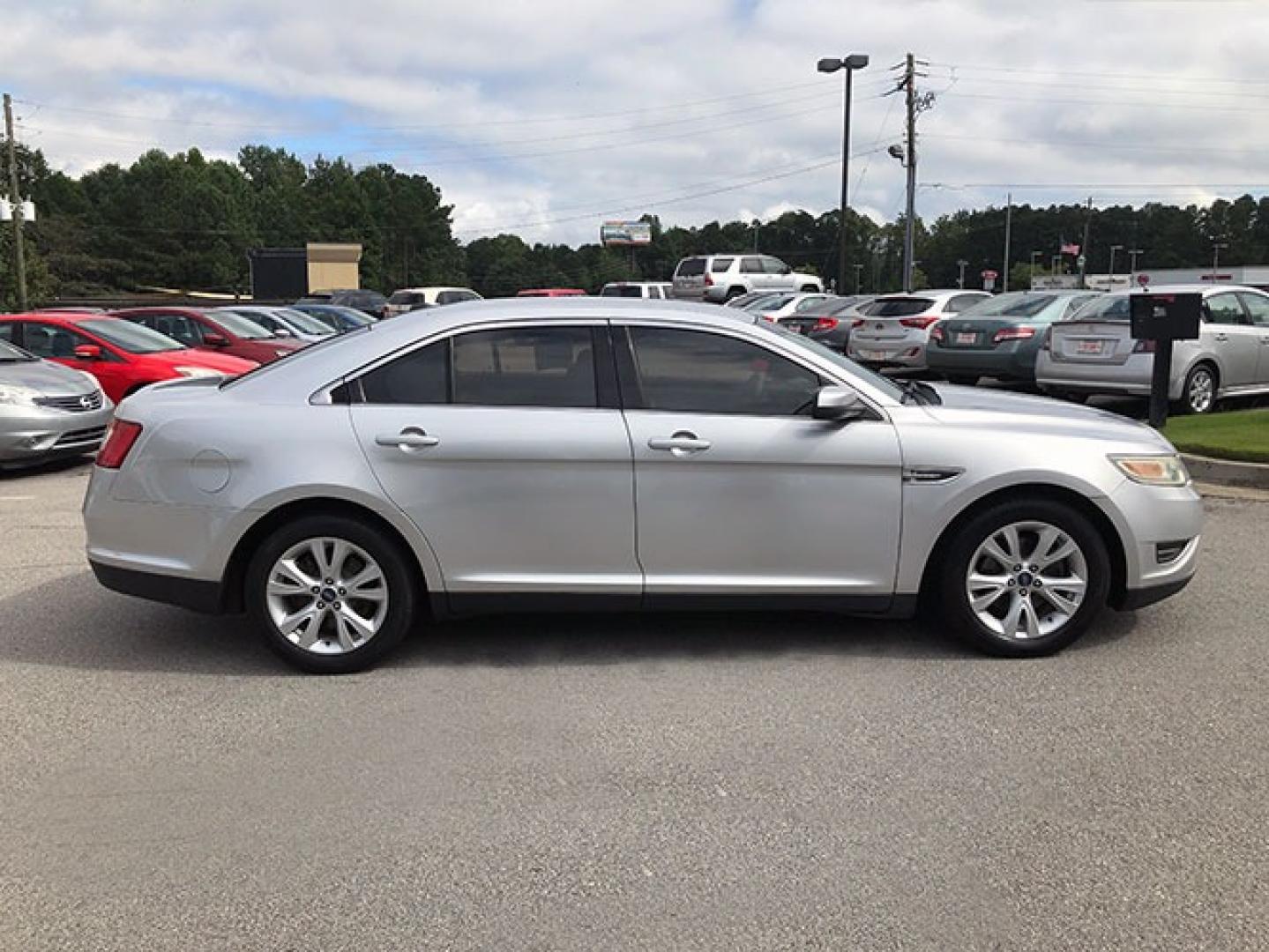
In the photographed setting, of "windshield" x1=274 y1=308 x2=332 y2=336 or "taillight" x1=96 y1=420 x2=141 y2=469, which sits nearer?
"taillight" x1=96 y1=420 x2=141 y2=469

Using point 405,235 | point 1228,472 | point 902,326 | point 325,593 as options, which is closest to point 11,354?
point 325,593

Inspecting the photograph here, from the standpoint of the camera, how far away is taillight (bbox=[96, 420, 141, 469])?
15.7 ft

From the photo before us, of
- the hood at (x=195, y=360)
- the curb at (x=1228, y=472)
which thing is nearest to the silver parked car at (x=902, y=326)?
the curb at (x=1228, y=472)

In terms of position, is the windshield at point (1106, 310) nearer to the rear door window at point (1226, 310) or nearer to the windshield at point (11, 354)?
the rear door window at point (1226, 310)

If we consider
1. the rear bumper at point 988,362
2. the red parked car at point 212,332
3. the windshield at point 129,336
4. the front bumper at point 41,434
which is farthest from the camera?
the red parked car at point 212,332

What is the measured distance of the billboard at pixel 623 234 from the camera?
90875mm

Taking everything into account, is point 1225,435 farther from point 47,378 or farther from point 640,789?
point 47,378

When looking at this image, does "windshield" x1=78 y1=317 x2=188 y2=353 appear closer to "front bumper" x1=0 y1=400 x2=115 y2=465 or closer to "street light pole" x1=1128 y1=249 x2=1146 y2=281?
"front bumper" x1=0 y1=400 x2=115 y2=465

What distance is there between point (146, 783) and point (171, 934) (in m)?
1.00

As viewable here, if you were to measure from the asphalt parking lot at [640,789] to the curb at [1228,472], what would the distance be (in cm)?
413

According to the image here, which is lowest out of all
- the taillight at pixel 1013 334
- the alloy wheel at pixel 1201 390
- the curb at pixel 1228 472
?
the curb at pixel 1228 472

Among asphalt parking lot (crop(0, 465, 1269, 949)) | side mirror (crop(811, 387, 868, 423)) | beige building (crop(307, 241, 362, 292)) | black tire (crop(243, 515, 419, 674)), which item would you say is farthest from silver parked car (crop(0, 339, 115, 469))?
beige building (crop(307, 241, 362, 292))

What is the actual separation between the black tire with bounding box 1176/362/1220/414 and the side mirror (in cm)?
865

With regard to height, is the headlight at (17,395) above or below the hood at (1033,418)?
below
